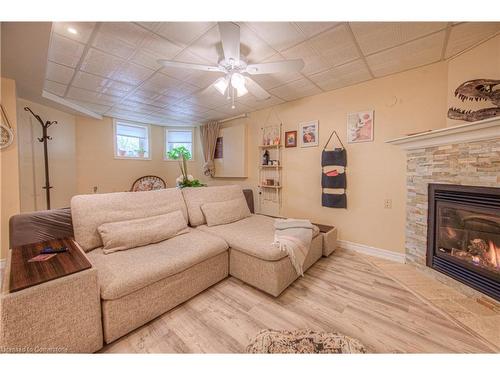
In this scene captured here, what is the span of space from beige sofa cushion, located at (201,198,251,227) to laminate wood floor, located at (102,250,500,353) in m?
0.75

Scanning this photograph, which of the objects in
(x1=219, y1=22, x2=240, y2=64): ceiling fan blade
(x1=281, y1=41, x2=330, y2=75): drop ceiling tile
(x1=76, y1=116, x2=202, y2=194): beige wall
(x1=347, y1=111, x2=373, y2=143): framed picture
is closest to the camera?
(x1=219, y1=22, x2=240, y2=64): ceiling fan blade

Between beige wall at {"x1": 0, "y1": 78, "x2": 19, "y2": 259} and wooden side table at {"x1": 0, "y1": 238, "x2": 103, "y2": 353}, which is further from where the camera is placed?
beige wall at {"x1": 0, "y1": 78, "x2": 19, "y2": 259}

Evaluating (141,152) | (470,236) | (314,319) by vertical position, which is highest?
(141,152)

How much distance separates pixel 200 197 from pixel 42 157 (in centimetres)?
289

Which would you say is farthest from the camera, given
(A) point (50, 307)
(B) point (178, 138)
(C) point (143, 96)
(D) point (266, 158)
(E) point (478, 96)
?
(B) point (178, 138)

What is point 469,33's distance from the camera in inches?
62.9

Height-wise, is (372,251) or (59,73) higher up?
(59,73)

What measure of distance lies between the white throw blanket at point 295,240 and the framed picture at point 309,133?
57.4 inches

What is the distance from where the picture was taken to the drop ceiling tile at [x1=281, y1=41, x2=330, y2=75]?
1822mm

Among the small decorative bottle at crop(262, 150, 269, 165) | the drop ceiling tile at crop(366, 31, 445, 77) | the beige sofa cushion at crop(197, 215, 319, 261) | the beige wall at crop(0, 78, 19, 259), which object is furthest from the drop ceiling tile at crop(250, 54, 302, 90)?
the beige wall at crop(0, 78, 19, 259)

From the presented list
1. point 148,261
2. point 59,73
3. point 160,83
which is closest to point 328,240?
point 148,261

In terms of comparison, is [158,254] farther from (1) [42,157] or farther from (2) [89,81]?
Result: (1) [42,157]

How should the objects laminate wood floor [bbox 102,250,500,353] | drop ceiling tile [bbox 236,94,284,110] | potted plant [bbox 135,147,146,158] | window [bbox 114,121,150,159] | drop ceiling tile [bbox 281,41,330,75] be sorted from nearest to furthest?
laminate wood floor [bbox 102,250,500,353]
drop ceiling tile [bbox 281,41,330,75]
drop ceiling tile [bbox 236,94,284,110]
window [bbox 114,121,150,159]
potted plant [bbox 135,147,146,158]

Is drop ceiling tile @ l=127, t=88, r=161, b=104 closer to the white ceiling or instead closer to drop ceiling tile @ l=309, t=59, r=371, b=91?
the white ceiling
